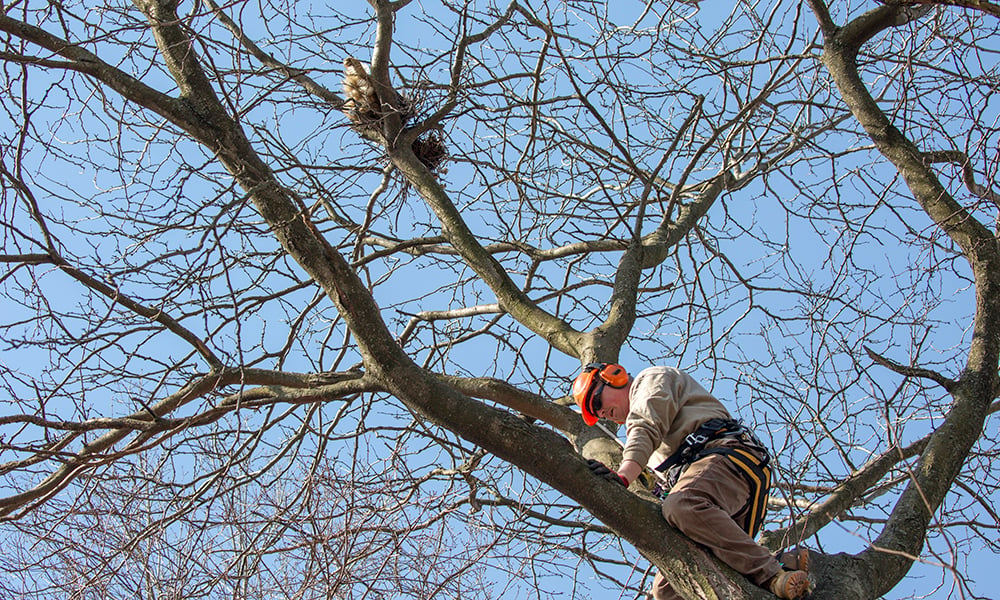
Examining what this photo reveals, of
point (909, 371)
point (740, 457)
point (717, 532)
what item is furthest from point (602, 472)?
point (909, 371)

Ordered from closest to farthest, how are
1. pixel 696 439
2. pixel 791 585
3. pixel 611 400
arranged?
pixel 791 585 < pixel 696 439 < pixel 611 400

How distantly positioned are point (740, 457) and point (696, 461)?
17 centimetres

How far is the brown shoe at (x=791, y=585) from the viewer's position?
9.07 ft

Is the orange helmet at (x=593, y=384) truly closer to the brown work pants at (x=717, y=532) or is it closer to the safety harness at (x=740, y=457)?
the safety harness at (x=740, y=457)

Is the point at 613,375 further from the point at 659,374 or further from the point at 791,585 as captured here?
the point at 791,585

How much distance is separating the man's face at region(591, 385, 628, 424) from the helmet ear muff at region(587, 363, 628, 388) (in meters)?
0.02

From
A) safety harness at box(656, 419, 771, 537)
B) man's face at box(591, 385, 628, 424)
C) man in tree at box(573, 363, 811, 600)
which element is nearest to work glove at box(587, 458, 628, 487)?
man in tree at box(573, 363, 811, 600)

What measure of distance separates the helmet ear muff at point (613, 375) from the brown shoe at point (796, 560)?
1.02m

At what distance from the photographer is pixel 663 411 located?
11.5ft

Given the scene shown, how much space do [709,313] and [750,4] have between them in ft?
6.23

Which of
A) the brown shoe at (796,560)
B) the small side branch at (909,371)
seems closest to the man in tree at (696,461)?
the brown shoe at (796,560)

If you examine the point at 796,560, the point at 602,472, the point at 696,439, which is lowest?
the point at 796,560

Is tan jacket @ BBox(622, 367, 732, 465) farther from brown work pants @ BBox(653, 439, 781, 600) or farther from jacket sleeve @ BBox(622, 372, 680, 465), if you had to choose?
brown work pants @ BBox(653, 439, 781, 600)

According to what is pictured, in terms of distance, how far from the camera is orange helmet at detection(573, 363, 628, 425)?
3.71 m
